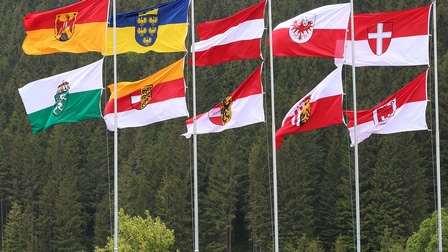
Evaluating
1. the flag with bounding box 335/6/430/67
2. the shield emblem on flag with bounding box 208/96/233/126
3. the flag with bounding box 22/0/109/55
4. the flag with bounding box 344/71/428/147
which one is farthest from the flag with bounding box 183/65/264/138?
the flag with bounding box 22/0/109/55

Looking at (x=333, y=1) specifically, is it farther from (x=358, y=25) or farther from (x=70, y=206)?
(x=358, y=25)

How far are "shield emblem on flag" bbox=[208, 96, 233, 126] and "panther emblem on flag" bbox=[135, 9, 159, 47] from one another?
3142 millimetres

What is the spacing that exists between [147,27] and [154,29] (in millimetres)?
248

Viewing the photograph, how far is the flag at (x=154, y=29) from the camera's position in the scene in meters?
31.4

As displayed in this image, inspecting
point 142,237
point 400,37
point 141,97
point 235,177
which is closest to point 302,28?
point 400,37

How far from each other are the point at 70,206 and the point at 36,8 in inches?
2430

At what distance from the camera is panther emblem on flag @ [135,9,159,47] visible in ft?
103

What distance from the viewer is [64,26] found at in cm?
3062

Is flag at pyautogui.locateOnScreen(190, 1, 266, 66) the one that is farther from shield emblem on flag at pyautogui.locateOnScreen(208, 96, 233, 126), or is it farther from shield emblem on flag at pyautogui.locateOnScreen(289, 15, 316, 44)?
shield emblem on flag at pyautogui.locateOnScreen(208, 96, 233, 126)

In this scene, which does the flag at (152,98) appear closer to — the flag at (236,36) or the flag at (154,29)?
the flag at (154,29)

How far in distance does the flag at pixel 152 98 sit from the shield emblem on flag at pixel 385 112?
633cm

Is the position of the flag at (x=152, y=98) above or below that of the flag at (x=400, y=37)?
below

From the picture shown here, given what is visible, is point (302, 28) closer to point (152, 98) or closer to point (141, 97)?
point (152, 98)

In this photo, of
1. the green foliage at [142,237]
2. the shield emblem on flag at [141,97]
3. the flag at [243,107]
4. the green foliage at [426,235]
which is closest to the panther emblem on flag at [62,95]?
the shield emblem on flag at [141,97]
